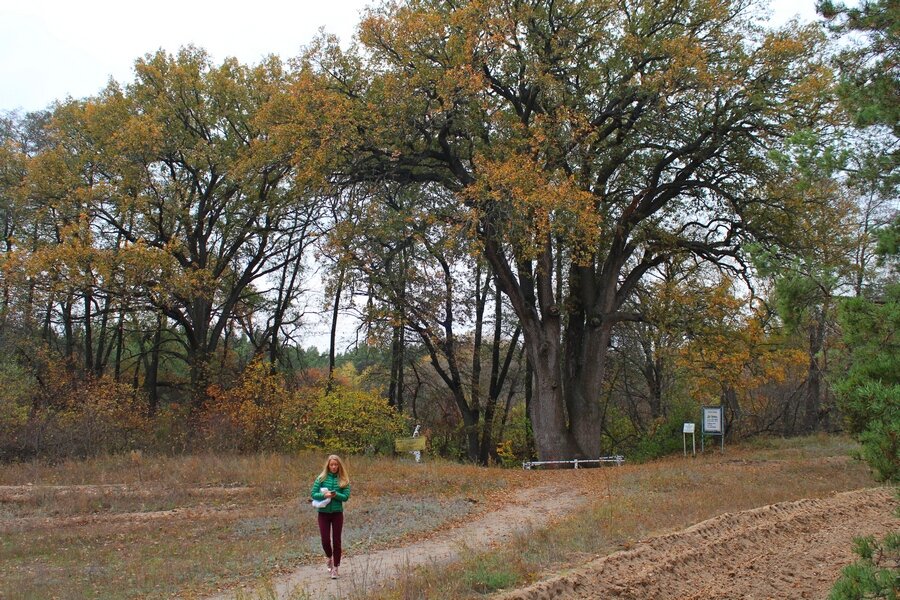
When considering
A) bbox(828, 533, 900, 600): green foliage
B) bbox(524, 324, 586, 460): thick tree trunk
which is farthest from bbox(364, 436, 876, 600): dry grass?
bbox(828, 533, 900, 600): green foliage

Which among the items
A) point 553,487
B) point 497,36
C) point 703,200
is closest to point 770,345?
point 703,200

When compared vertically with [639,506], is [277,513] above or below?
below

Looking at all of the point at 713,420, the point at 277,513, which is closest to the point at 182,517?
the point at 277,513

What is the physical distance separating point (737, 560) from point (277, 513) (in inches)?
344

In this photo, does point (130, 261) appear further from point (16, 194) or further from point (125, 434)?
point (16, 194)

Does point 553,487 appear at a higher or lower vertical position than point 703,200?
lower

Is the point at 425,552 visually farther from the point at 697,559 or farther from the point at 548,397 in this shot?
the point at 548,397

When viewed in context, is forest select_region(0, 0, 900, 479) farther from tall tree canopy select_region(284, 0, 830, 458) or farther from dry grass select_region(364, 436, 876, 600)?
dry grass select_region(364, 436, 876, 600)

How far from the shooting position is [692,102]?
67.8ft

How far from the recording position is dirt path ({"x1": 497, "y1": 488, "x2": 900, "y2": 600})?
326 inches

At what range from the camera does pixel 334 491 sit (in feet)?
31.4

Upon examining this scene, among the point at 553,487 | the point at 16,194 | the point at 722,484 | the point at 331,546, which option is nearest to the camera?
the point at 331,546

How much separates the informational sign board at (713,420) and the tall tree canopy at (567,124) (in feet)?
11.6

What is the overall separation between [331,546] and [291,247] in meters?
26.2
